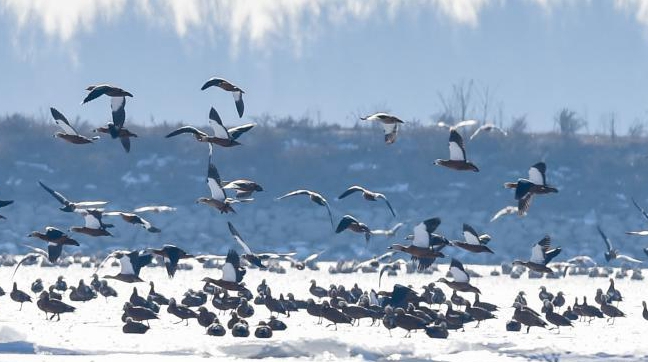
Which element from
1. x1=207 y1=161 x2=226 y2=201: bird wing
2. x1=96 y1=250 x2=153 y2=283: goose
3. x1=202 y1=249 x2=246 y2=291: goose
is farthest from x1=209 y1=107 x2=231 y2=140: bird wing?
x1=96 y1=250 x2=153 y2=283: goose

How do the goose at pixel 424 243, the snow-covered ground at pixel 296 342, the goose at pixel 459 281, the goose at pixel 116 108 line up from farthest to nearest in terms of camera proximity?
1. the goose at pixel 459 281
2. the snow-covered ground at pixel 296 342
3. the goose at pixel 424 243
4. the goose at pixel 116 108

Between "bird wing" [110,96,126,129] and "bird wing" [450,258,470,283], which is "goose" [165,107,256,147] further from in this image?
"bird wing" [450,258,470,283]

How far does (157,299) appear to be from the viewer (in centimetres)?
3653

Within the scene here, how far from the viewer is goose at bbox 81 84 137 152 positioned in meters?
25.8

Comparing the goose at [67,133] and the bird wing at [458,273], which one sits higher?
the goose at [67,133]

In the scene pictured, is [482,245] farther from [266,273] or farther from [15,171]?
[15,171]

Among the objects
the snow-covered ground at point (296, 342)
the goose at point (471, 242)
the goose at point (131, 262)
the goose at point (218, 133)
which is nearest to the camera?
the goose at point (218, 133)

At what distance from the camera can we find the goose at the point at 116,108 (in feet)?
84.6

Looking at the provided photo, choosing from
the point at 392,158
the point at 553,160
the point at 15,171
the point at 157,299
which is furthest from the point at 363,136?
the point at 157,299


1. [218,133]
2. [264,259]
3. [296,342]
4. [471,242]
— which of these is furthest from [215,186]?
[264,259]

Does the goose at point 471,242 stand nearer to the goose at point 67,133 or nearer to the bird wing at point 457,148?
the bird wing at point 457,148

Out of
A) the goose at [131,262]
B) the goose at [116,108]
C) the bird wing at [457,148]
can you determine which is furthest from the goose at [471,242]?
the goose at [131,262]

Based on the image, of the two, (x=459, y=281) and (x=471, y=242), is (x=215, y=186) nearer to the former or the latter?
(x=471, y=242)

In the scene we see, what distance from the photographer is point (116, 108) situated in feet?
90.4
